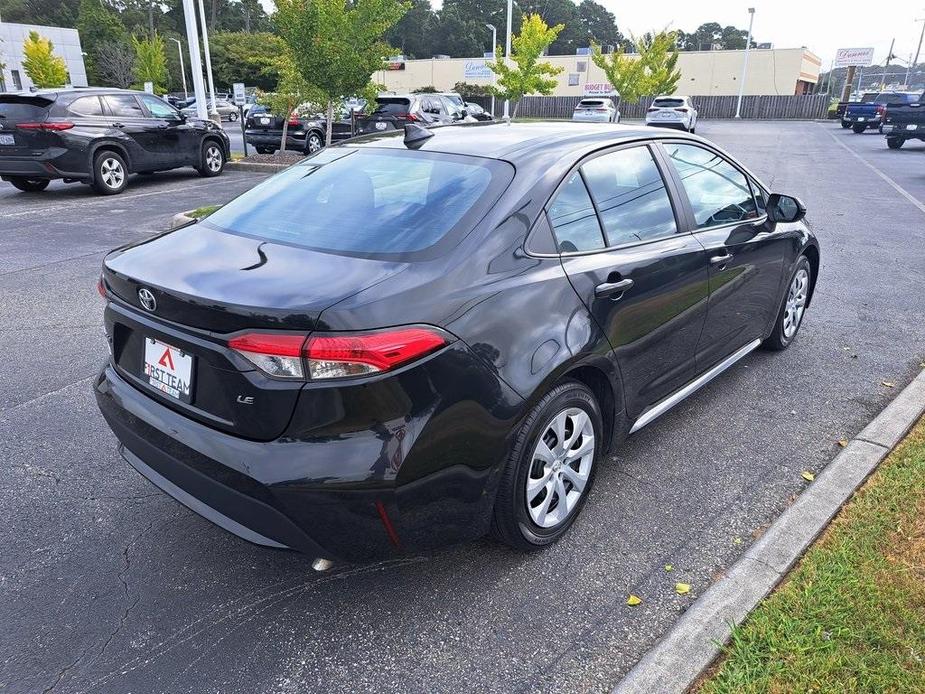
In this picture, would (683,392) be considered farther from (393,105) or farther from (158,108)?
(393,105)

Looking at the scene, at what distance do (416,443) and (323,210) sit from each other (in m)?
1.22

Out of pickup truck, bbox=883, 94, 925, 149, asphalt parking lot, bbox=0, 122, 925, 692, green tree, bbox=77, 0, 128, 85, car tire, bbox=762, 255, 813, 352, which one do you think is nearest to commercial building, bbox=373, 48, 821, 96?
green tree, bbox=77, 0, 128, 85

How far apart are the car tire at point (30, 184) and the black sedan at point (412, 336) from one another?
36.2ft

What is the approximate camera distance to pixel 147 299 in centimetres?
243

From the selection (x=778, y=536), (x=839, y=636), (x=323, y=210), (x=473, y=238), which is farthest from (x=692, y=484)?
(x=323, y=210)

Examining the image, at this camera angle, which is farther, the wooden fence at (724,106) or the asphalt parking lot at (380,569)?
the wooden fence at (724,106)

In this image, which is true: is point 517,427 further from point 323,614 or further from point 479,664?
point 323,614

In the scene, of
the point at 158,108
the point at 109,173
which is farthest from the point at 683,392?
the point at 158,108

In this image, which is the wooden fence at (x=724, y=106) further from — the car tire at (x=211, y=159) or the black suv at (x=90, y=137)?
the black suv at (x=90, y=137)

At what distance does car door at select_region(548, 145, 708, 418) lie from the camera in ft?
9.25

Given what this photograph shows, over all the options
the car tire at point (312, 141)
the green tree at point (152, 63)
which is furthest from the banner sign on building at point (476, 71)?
the car tire at point (312, 141)

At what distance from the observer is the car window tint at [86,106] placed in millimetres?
11055

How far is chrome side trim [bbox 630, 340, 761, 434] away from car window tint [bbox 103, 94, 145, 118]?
37.5ft

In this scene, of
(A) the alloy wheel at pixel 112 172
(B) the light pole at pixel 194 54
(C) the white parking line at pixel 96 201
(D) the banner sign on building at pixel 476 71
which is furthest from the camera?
(D) the banner sign on building at pixel 476 71
